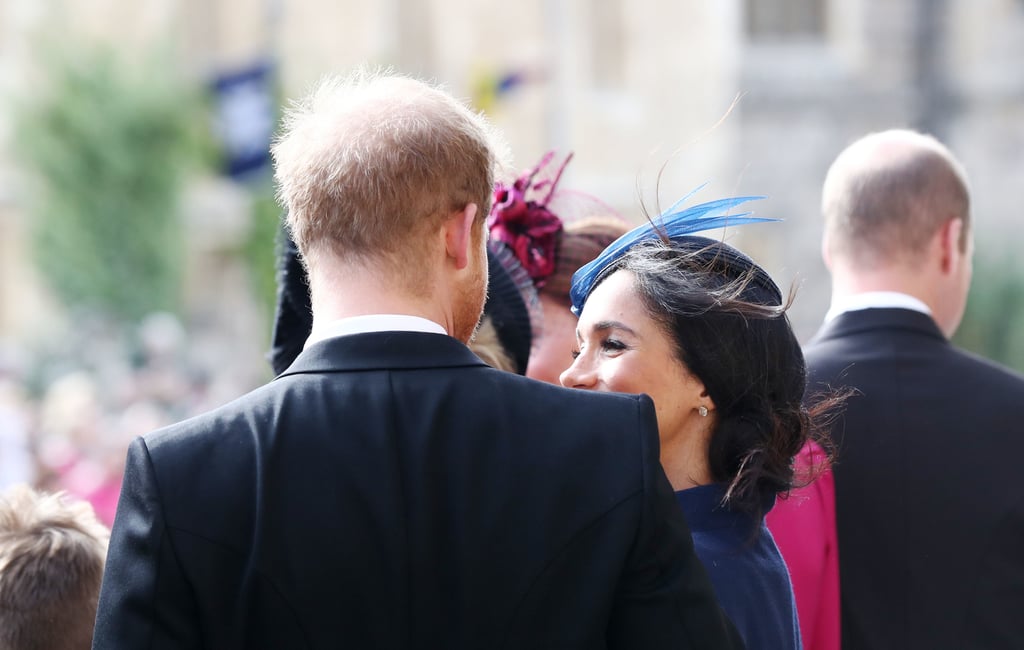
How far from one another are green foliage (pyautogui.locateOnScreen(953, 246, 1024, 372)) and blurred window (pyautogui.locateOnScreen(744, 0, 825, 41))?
4.83m

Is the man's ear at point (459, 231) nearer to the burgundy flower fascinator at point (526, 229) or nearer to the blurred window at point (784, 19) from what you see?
the burgundy flower fascinator at point (526, 229)

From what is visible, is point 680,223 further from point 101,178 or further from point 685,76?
point 685,76

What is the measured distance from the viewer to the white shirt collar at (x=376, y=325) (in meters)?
1.93

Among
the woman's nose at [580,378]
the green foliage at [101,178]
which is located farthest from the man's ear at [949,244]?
the green foliage at [101,178]

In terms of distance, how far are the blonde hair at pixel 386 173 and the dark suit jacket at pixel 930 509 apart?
1306 millimetres

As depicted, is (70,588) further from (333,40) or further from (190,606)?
(333,40)

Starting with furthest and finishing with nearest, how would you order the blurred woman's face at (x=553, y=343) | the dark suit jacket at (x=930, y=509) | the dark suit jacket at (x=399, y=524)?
the blurred woman's face at (x=553, y=343), the dark suit jacket at (x=930, y=509), the dark suit jacket at (x=399, y=524)

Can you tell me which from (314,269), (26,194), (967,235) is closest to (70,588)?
(314,269)

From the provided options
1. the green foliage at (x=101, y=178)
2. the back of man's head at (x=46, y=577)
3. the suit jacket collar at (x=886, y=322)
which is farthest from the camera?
the green foliage at (x=101, y=178)

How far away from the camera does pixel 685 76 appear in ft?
62.8

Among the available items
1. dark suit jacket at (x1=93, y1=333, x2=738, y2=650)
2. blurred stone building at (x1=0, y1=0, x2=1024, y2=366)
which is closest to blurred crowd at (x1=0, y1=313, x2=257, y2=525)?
blurred stone building at (x1=0, y1=0, x2=1024, y2=366)

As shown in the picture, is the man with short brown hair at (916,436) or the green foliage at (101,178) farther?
the green foliage at (101,178)

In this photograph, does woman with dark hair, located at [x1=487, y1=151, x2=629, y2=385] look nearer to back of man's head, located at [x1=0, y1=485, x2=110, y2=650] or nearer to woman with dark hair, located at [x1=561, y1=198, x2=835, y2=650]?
woman with dark hair, located at [x1=561, y1=198, x2=835, y2=650]

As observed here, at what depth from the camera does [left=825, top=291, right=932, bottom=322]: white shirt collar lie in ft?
10.2
